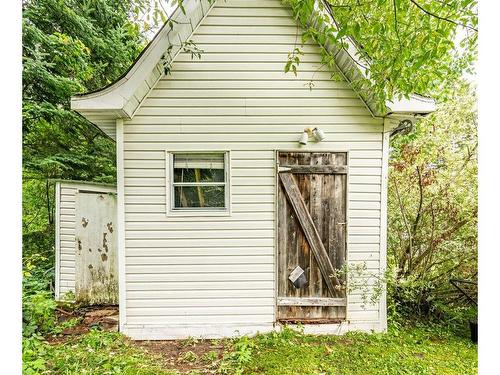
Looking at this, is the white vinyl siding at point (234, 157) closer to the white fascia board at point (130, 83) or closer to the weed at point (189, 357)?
the white fascia board at point (130, 83)

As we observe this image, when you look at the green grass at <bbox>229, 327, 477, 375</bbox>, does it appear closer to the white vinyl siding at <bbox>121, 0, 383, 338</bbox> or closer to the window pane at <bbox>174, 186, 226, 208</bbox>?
the white vinyl siding at <bbox>121, 0, 383, 338</bbox>

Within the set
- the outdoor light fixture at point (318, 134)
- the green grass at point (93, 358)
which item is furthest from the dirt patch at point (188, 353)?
the outdoor light fixture at point (318, 134)

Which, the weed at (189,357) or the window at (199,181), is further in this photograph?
the window at (199,181)

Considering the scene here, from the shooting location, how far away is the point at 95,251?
4219mm

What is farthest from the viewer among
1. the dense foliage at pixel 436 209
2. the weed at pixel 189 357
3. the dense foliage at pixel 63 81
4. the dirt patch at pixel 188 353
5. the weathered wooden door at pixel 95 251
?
the dense foliage at pixel 63 81

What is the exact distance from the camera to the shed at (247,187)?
348 centimetres

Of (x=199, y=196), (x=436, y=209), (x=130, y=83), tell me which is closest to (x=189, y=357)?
(x=199, y=196)

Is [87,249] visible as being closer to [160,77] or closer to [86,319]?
[86,319]

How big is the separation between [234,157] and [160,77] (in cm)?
145

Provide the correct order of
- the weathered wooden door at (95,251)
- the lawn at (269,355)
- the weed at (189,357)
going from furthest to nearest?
1. the weathered wooden door at (95,251)
2. the weed at (189,357)
3. the lawn at (269,355)

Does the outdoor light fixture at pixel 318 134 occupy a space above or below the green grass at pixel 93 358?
above
